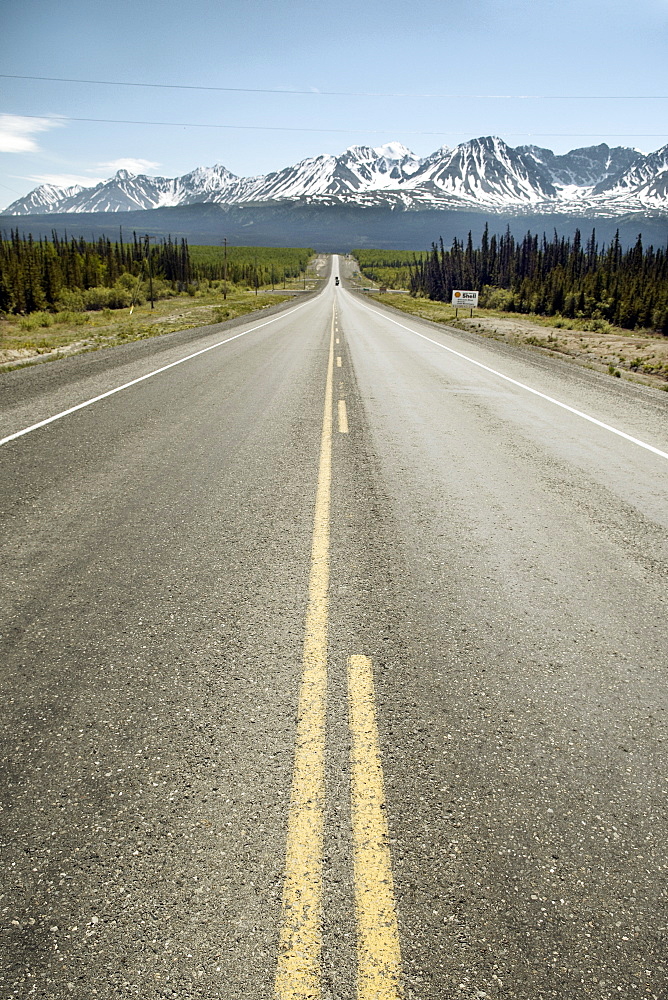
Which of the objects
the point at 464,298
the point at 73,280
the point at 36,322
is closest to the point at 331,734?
the point at 36,322

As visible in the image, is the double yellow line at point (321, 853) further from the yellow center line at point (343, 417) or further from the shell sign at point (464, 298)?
the shell sign at point (464, 298)

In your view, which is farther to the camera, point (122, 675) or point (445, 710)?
point (122, 675)

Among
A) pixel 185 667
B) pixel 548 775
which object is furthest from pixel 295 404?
pixel 548 775

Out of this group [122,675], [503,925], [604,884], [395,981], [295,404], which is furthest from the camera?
[295,404]

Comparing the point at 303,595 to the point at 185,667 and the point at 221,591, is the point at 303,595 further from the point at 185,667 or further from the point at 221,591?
the point at 185,667

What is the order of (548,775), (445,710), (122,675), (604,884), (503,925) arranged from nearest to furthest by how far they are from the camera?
(503,925)
(604,884)
(548,775)
(445,710)
(122,675)

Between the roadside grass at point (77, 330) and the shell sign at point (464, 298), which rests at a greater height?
the shell sign at point (464, 298)

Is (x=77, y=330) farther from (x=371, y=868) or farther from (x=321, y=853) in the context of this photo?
(x=371, y=868)

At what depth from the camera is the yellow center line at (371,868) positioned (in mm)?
1674

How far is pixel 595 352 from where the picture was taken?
77.3 ft

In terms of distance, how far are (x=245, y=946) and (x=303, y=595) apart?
214 cm

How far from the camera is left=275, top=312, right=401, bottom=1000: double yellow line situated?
1674 millimetres

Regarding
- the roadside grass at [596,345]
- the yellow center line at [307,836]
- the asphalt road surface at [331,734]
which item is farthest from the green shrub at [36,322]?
the yellow center line at [307,836]

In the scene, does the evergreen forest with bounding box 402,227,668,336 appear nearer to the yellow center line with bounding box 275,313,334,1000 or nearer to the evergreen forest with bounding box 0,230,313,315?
the evergreen forest with bounding box 0,230,313,315
